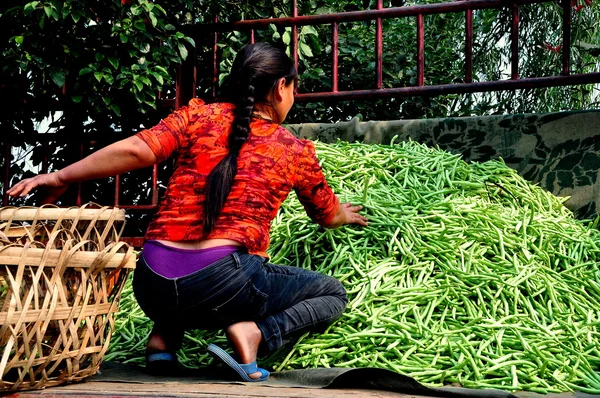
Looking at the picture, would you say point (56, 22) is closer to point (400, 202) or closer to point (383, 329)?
point (400, 202)

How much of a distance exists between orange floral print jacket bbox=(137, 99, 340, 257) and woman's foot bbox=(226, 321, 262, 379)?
26cm

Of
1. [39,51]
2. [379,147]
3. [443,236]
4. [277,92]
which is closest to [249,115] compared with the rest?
[277,92]

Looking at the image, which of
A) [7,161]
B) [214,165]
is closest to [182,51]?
[7,161]

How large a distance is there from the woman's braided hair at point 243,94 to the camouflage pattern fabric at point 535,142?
1753mm

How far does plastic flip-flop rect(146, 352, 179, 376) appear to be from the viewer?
2881 millimetres

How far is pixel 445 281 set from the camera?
319 cm

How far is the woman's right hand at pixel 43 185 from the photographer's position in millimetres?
2725

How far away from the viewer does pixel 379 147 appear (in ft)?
14.2

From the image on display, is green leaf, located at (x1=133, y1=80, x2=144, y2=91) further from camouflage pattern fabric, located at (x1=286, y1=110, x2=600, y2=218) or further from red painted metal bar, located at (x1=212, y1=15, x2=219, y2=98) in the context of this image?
camouflage pattern fabric, located at (x1=286, y1=110, x2=600, y2=218)

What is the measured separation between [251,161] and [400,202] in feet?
3.38

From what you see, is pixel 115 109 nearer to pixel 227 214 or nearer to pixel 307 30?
pixel 307 30

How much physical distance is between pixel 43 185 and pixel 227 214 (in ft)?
2.13

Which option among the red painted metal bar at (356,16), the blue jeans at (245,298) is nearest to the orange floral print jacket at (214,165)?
the blue jeans at (245,298)

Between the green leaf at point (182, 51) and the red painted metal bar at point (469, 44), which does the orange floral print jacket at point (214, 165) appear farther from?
the red painted metal bar at point (469, 44)
